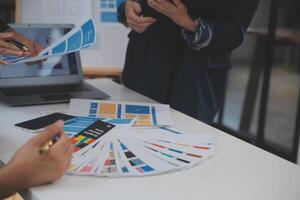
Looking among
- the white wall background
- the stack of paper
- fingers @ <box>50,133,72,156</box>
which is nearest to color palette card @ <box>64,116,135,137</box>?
the stack of paper

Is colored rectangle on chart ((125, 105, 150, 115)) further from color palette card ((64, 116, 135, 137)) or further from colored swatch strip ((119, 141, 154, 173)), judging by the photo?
colored swatch strip ((119, 141, 154, 173))

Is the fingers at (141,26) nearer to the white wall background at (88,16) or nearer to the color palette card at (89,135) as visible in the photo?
the color palette card at (89,135)

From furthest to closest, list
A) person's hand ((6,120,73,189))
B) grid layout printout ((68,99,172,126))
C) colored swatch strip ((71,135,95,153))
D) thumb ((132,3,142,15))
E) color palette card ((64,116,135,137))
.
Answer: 1. thumb ((132,3,142,15))
2. grid layout printout ((68,99,172,126))
3. color palette card ((64,116,135,137))
4. colored swatch strip ((71,135,95,153))
5. person's hand ((6,120,73,189))

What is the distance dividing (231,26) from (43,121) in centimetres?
69

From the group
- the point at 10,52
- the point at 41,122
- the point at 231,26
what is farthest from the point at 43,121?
the point at 231,26

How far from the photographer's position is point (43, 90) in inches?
60.6

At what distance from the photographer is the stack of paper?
949mm

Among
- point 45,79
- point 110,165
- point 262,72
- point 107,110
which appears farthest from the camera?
point 262,72

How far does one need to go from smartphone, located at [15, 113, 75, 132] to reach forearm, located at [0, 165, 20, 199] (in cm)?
30

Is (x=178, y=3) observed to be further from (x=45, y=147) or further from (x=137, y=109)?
(x=45, y=147)

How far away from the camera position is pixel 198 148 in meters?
1.08

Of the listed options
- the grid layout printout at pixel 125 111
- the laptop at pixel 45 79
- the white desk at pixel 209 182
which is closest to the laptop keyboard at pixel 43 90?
the laptop at pixel 45 79

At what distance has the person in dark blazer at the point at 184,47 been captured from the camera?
4.76 ft

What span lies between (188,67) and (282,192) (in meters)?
0.76
